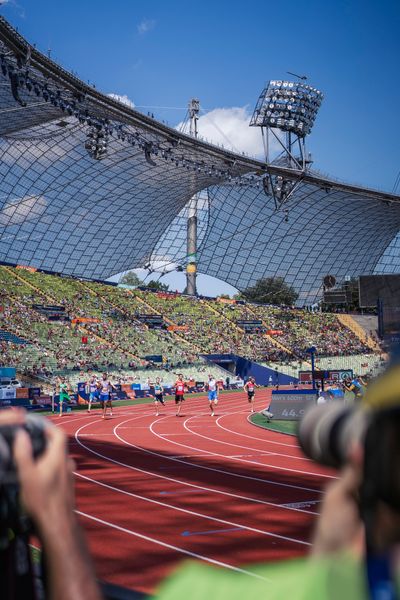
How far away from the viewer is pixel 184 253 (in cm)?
8000

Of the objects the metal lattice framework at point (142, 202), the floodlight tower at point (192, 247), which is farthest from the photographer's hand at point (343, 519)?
the floodlight tower at point (192, 247)

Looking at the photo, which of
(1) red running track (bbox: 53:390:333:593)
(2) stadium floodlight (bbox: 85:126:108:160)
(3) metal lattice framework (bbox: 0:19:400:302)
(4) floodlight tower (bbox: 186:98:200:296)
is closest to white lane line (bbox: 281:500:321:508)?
(1) red running track (bbox: 53:390:333:593)

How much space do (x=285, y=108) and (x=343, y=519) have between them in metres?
54.9

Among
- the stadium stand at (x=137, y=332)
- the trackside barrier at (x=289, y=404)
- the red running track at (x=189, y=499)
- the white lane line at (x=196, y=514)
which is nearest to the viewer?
the red running track at (x=189, y=499)

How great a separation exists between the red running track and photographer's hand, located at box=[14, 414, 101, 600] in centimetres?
526

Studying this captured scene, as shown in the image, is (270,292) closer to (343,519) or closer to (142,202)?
(142,202)

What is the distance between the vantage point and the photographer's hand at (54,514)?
121cm

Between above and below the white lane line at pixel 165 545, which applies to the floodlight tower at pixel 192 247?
above

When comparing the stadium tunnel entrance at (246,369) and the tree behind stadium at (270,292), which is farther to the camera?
the tree behind stadium at (270,292)

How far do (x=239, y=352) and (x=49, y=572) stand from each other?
54.8 meters

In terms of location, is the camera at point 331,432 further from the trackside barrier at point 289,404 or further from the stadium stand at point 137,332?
the stadium stand at point 137,332

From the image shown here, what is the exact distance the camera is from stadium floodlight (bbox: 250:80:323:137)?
52969 millimetres

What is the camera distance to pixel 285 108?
5297 centimetres

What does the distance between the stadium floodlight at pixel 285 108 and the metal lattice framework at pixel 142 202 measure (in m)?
4.17
